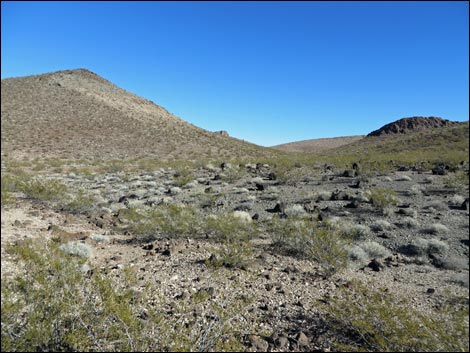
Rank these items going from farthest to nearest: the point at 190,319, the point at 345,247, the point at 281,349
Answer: the point at 345,247 → the point at 190,319 → the point at 281,349

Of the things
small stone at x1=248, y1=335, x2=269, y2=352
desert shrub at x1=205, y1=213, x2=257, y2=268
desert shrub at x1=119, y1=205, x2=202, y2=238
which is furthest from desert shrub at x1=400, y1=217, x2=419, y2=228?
small stone at x1=248, y1=335, x2=269, y2=352

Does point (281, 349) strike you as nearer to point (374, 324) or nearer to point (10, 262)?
point (374, 324)

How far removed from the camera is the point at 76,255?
665cm

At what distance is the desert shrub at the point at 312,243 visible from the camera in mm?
6848

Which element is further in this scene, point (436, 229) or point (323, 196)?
point (323, 196)

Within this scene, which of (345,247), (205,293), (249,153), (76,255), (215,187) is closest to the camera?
(205,293)

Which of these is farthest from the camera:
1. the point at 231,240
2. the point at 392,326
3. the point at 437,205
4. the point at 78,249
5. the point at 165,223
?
the point at 437,205

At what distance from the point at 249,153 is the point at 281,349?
3665 centimetres

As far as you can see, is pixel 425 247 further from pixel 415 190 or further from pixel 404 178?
pixel 404 178

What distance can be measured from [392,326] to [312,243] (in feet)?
11.5

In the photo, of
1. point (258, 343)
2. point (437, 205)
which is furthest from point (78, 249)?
point (437, 205)

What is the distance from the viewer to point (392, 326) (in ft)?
13.2

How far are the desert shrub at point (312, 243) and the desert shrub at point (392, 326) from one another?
1454mm

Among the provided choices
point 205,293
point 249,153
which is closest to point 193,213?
point 205,293
